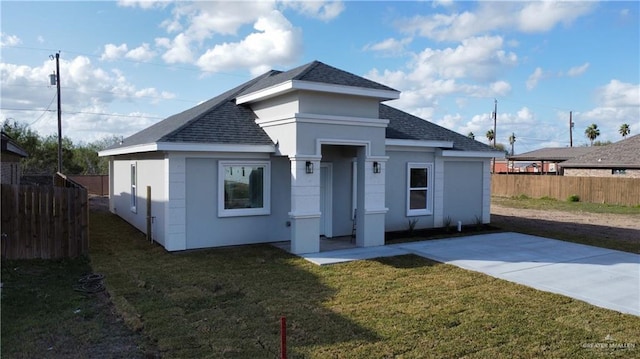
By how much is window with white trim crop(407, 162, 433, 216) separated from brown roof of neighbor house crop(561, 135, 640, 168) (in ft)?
74.4

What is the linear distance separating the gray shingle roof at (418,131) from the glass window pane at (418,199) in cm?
172

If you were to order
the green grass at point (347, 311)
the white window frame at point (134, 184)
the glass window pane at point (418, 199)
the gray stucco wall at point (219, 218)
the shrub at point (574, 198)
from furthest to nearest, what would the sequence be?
the shrub at point (574, 198) → the white window frame at point (134, 184) → the glass window pane at point (418, 199) → the gray stucco wall at point (219, 218) → the green grass at point (347, 311)

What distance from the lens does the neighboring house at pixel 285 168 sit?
1066 centimetres

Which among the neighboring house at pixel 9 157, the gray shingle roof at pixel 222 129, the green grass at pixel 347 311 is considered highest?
the gray shingle roof at pixel 222 129

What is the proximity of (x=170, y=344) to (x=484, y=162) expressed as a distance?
13.1 meters

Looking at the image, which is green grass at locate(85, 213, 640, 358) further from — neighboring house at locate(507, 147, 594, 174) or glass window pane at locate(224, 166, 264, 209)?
neighboring house at locate(507, 147, 594, 174)

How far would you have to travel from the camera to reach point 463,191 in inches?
605

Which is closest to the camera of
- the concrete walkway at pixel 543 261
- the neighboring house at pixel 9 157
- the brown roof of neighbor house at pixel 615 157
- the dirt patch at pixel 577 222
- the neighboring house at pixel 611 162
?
the concrete walkway at pixel 543 261

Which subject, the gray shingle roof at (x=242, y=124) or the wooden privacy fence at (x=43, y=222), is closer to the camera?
the wooden privacy fence at (x=43, y=222)

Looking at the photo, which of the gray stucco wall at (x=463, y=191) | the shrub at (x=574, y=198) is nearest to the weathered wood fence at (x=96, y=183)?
the gray stucco wall at (x=463, y=191)

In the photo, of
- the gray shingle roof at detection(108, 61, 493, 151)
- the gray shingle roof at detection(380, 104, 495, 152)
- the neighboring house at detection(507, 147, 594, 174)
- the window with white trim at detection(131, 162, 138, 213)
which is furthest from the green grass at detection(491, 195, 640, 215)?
the window with white trim at detection(131, 162, 138, 213)

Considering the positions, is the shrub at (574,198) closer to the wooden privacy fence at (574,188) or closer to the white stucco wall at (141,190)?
the wooden privacy fence at (574,188)

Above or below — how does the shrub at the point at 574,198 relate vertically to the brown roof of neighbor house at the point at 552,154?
below

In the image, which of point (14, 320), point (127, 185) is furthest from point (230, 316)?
point (127, 185)
